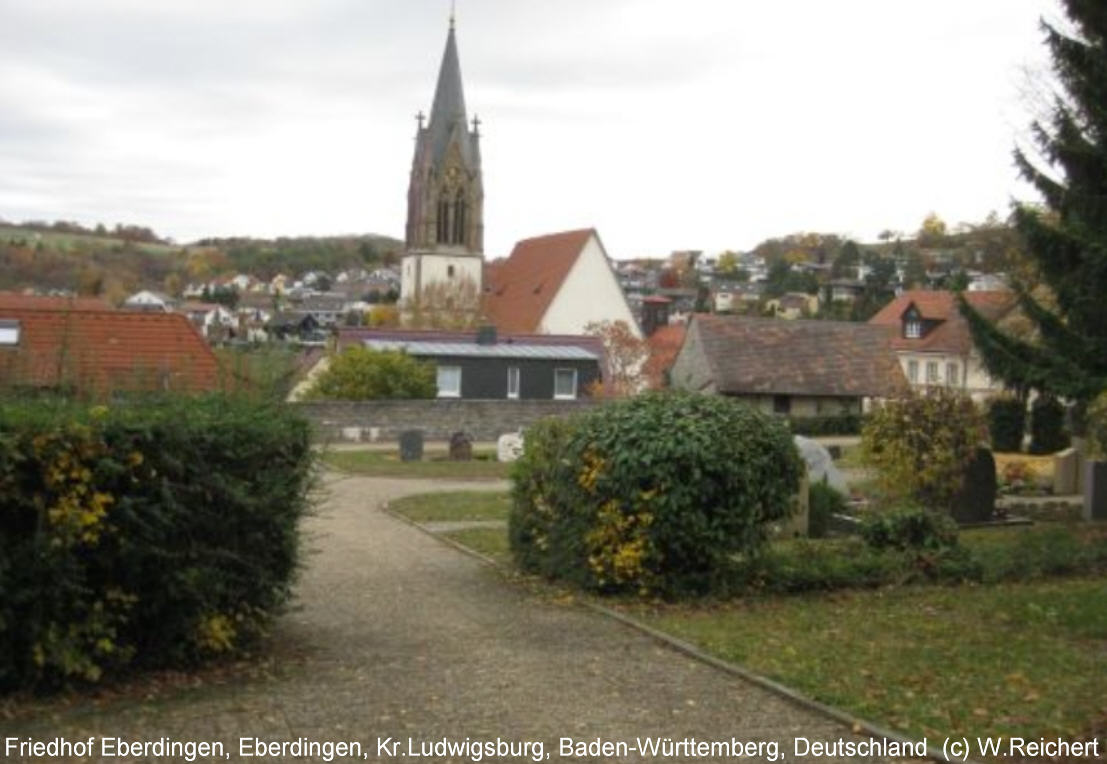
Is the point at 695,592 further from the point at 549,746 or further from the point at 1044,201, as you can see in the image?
the point at 1044,201

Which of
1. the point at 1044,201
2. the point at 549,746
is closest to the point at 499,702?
the point at 549,746

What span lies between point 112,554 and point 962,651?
613 centimetres

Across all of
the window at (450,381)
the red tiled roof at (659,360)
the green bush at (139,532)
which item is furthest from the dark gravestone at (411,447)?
the green bush at (139,532)

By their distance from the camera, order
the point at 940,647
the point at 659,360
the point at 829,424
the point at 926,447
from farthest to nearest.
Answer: the point at 659,360, the point at 829,424, the point at 926,447, the point at 940,647

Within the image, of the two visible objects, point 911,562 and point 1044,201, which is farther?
point 1044,201

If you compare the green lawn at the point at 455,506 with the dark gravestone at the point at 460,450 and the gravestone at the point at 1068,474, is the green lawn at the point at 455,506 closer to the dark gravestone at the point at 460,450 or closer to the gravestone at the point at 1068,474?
the dark gravestone at the point at 460,450

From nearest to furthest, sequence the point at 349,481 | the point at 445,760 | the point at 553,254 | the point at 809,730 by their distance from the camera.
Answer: the point at 445,760 < the point at 809,730 < the point at 349,481 < the point at 553,254

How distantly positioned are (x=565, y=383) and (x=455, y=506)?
3335 centimetres

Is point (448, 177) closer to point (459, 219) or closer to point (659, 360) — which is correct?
point (459, 219)

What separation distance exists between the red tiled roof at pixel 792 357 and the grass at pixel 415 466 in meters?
19.7

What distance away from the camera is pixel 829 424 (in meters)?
51.3

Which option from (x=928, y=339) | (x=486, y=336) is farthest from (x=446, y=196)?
(x=486, y=336)

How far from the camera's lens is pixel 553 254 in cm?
8569

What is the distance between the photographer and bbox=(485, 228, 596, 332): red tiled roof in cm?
8250
